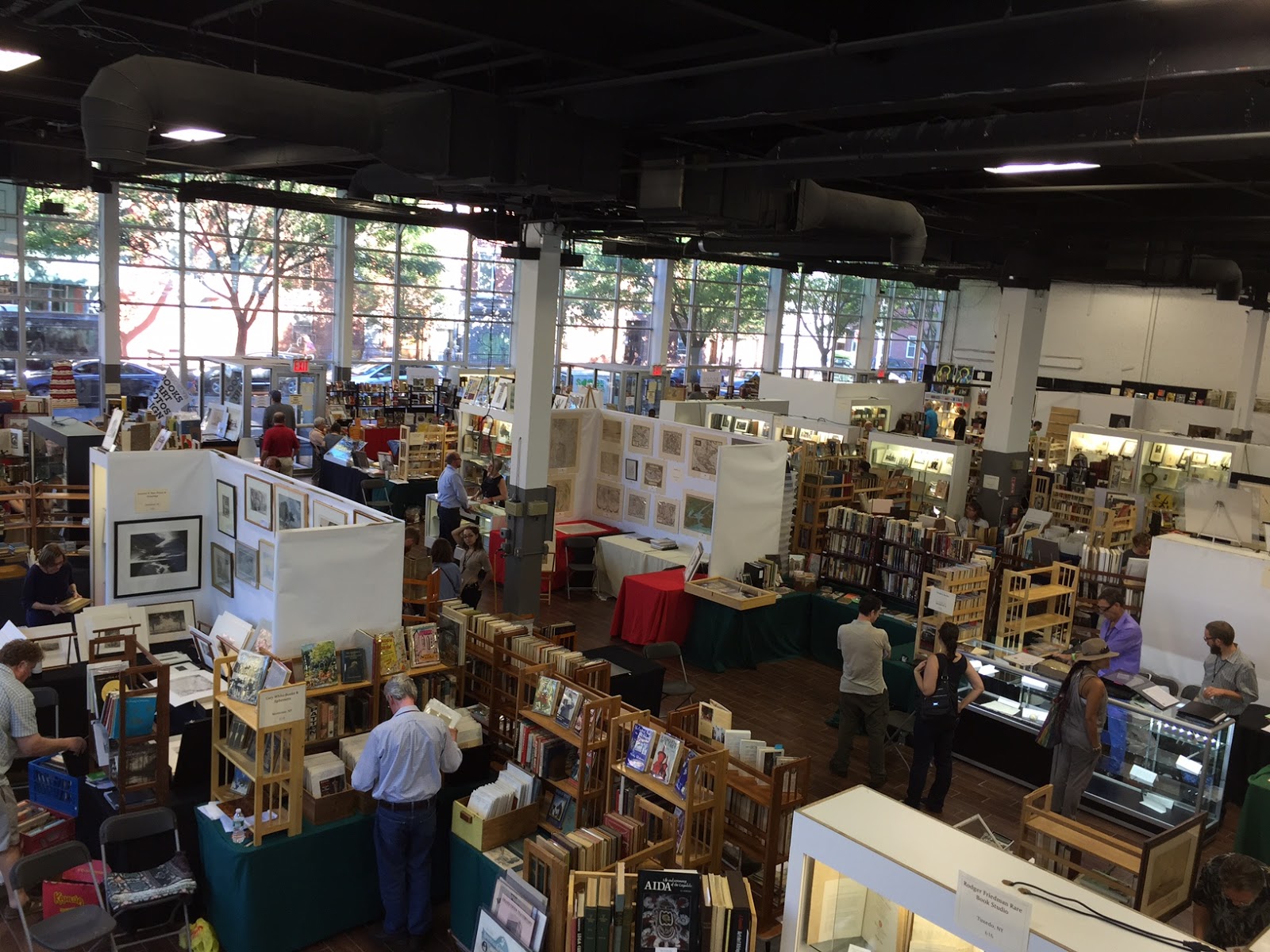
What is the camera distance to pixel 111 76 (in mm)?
5383

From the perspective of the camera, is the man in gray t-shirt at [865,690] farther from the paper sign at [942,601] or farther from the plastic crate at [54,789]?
the plastic crate at [54,789]

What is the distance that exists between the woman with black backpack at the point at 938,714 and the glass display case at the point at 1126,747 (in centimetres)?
92

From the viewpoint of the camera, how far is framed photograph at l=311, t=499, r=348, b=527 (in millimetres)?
6941

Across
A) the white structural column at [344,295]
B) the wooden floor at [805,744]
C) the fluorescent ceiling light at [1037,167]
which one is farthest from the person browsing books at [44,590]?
the white structural column at [344,295]

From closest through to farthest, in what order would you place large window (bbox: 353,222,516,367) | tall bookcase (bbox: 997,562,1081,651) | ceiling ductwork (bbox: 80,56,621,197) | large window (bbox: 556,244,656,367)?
ceiling ductwork (bbox: 80,56,621,197), tall bookcase (bbox: 997,562,1081,651), large window (bbox: 353,222,516,367), large window (bbox: 556,244,656,367)

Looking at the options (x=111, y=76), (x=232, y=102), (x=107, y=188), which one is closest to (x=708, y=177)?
(x=232, y=102)

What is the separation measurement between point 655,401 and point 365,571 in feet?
68.5

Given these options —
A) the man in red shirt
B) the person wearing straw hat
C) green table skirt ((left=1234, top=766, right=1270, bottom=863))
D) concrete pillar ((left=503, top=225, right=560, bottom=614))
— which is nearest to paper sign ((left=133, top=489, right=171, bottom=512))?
concrete pillar ((left=503, top=225, right=560, bottom=614))

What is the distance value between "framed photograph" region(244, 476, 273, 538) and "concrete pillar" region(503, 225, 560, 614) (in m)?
4.41

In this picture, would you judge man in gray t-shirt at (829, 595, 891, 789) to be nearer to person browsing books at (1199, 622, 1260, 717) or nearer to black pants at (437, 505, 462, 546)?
person browsing books at (1199, 622, 1260, 717)

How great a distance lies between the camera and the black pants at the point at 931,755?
301 inches

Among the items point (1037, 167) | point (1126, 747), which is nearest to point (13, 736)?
point (1037, 167)

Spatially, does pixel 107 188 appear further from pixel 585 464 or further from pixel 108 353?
pixel 585 464

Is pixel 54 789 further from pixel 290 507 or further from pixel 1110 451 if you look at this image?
pixel 1110 451
